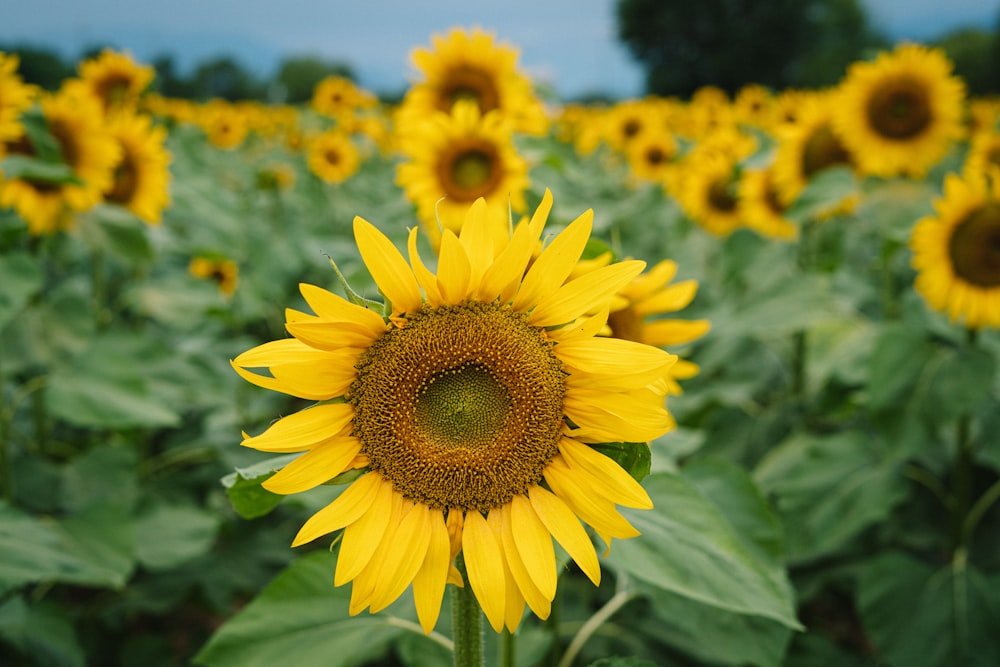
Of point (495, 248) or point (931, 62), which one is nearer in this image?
point (495, 248)

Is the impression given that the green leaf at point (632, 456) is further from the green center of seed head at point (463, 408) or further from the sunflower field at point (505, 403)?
the green center of seed head at point (463, 408)

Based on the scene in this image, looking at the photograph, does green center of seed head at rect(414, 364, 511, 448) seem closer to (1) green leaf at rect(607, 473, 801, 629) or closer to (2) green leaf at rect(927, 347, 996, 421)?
(1) green leaf at rect(607, 473, 801, 629)

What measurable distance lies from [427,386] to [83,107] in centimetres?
260

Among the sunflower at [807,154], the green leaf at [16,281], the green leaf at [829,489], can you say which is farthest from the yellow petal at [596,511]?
the sunflower at [807,154]

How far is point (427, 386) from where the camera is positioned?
3.94ft

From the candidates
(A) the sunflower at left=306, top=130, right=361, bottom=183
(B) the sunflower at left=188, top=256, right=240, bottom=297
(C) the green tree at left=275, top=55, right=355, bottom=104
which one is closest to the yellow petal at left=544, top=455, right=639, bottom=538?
(B) the sunflower at left=188, top=256, right=240, bottom=297

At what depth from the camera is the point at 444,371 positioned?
119cm

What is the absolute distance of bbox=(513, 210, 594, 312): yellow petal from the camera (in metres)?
1.09

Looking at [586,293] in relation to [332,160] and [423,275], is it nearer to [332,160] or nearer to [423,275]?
[423,275]

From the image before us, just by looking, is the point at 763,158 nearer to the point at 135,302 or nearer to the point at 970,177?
the point at 970,177

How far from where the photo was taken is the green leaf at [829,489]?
2.54 metres

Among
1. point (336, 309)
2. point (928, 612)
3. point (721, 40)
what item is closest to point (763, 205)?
point (928, 612)

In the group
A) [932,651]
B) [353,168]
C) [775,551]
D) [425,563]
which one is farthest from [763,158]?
[353,168]

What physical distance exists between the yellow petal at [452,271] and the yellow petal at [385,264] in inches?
1.7
